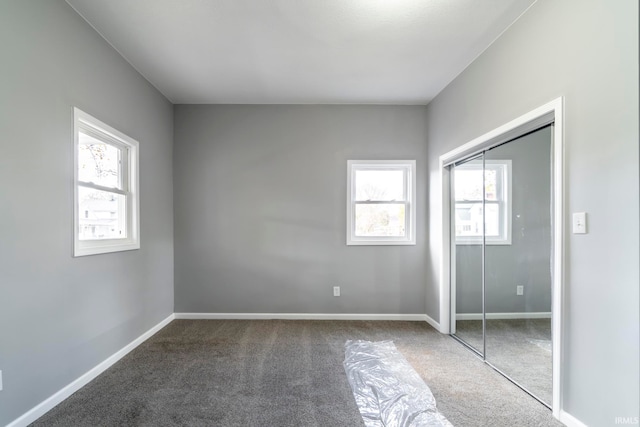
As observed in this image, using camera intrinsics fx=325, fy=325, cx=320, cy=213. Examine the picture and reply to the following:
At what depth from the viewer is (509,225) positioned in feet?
8.93

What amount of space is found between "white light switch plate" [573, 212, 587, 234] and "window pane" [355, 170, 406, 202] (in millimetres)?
2474

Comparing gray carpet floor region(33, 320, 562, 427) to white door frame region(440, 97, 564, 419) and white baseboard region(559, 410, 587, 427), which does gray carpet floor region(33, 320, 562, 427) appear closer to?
white baseboard region(559, 410, 587, 427)

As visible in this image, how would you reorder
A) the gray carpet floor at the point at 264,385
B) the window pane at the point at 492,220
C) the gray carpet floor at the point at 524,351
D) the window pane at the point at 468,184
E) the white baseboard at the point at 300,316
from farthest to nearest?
Answer: the white baseboard at the point at 300,316
the window pane at the point at 468,184
the window pane at the point at 492,220
the gray carpet floor at the point at 524,351
the gray carpet floor at the point at 264,385

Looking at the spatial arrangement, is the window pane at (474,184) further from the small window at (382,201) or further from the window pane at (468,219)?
the small window at (382,201)

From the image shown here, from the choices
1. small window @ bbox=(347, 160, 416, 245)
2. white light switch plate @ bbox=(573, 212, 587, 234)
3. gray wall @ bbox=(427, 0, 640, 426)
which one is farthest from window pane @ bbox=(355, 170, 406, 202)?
white light switch plate @ bbox=(573, 212, 587, 234)

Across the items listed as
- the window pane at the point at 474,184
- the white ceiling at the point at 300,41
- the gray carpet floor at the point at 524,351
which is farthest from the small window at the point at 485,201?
the white ceiling at the point at 300,41

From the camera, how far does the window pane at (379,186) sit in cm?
A: 436

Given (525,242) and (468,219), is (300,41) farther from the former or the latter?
(525,242)

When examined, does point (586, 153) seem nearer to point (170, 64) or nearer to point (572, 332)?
point (572, 332)

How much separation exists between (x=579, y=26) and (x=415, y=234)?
9.07 ft

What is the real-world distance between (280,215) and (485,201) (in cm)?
243

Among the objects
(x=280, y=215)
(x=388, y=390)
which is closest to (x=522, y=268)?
(x=388, y=390)

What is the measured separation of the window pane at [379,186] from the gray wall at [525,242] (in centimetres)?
148

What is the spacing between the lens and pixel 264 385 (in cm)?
253
